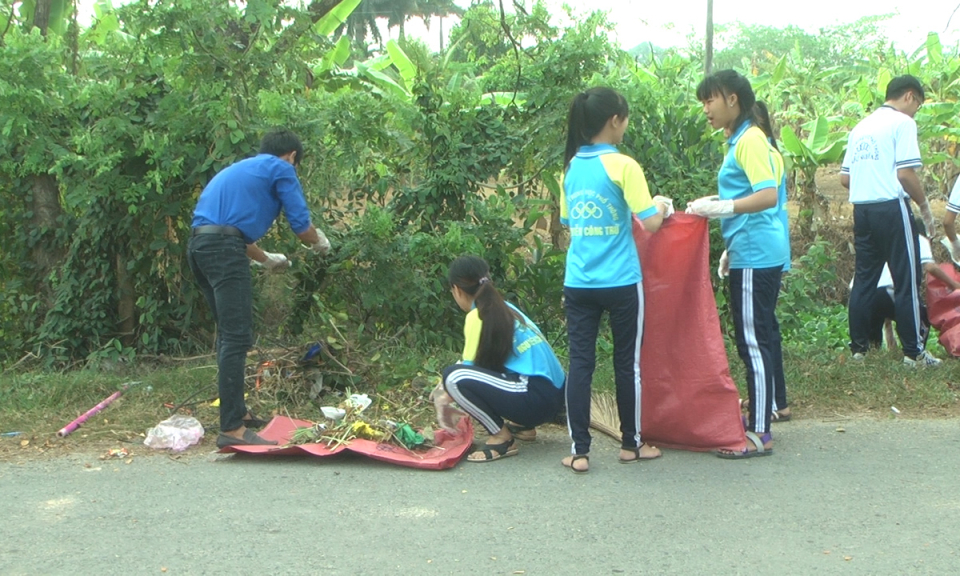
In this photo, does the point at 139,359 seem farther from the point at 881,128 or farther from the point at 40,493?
the point at 881,128

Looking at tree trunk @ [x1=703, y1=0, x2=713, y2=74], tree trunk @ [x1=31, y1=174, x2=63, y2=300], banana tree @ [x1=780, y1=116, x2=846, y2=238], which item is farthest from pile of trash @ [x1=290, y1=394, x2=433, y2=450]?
tree trunk @ [x1=703, y1=0, x2=713, y2=74]

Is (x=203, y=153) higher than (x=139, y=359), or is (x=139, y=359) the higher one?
(x=203, y=153)

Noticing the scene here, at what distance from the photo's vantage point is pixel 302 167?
252 inches

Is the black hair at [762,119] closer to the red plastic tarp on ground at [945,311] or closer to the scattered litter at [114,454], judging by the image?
the red plastic tarp on ground at [945,311]

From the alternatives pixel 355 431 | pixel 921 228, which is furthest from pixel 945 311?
pixel 355 431

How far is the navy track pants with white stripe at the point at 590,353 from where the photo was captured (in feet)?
14.9

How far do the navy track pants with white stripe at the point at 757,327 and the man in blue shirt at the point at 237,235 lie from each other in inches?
87.3

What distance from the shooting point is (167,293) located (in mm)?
6738

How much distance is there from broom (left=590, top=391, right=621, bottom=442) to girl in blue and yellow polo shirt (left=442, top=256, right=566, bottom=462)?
15.0 inches

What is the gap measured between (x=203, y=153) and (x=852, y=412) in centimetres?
417

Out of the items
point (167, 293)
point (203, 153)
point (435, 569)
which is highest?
point (203, 153)

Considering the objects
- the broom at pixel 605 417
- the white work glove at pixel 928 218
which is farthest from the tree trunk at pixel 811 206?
the broom at pixel 605 417

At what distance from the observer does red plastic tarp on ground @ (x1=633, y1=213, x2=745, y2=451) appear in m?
4.71

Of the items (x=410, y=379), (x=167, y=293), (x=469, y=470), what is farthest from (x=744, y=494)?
(x=167, y=293)
